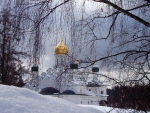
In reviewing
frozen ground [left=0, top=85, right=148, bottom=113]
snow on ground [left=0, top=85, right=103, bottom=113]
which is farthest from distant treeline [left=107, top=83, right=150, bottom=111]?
snow on ground [left=0, top=85, right=103, bottom=113]

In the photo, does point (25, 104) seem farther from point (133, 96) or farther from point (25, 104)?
point (133, 96)

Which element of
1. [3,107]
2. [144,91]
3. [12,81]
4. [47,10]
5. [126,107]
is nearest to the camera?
[47,10]

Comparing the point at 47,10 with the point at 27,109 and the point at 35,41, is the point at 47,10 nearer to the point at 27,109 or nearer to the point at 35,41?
the point at 35,41

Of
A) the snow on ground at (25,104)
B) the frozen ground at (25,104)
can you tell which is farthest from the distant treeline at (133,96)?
the snow on ground at (25,104)

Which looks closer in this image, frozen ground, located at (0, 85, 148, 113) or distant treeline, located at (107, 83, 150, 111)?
frozen ground, located at (0, 85, 148, 113)

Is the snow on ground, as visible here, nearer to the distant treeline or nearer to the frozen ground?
the frozen ground

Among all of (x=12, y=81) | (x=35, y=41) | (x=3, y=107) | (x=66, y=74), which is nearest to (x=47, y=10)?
(x=35, y=41)

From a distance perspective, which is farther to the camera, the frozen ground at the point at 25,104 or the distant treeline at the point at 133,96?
the distant treeline at the point at 133,96

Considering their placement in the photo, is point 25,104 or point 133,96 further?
point 133,96

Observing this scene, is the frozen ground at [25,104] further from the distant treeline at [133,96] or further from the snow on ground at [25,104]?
the distant treeline at [133,96]

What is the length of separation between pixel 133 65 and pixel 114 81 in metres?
0.42

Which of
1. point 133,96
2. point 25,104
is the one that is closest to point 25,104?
point 25,104

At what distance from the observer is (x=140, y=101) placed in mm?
4645

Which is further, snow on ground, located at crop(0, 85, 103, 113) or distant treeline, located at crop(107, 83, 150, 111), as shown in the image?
distant treeline, located at crop(107, 83, 150, 111)
